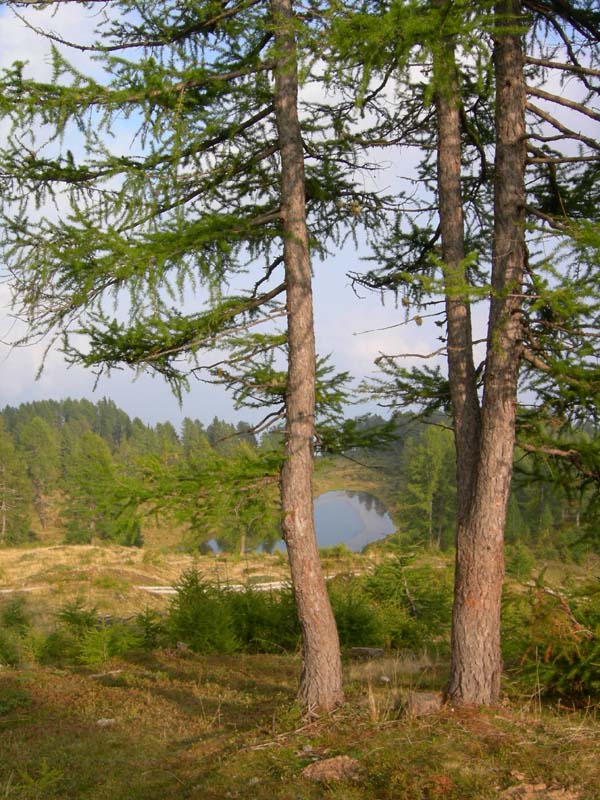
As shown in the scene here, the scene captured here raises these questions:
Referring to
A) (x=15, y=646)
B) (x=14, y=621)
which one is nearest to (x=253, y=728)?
(x=15, y=646)

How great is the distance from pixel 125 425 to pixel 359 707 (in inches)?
5393

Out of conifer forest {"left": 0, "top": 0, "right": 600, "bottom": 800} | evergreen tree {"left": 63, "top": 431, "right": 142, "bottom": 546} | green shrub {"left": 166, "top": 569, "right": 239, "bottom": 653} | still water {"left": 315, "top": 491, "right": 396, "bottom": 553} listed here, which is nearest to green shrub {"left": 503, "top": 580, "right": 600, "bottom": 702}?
conifer forest {"left": 0, "top": 0, "right": 600, "bottom": 800}

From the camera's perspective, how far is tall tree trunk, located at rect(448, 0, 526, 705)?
6266 mm

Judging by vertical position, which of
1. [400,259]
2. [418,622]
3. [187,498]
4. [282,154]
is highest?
[282,154]

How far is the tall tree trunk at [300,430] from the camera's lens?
6.65 meters

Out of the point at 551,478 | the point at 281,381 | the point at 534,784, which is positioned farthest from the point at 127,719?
the point at 551,478

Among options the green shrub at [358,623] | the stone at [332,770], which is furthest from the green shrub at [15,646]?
the stone at [332,770]

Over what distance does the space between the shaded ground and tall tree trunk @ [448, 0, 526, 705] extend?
451 mm

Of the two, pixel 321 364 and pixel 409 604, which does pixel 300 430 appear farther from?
pixel 409 604

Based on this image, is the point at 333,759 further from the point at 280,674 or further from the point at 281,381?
the point at 280,674

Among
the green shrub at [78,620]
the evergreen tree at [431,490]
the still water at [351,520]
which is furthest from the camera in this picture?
the still water at [351,520]

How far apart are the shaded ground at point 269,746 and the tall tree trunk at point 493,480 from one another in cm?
45

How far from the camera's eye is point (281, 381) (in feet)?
23.2

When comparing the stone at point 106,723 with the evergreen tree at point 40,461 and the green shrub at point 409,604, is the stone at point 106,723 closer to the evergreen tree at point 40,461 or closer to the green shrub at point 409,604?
the green shrub at point 409,604
